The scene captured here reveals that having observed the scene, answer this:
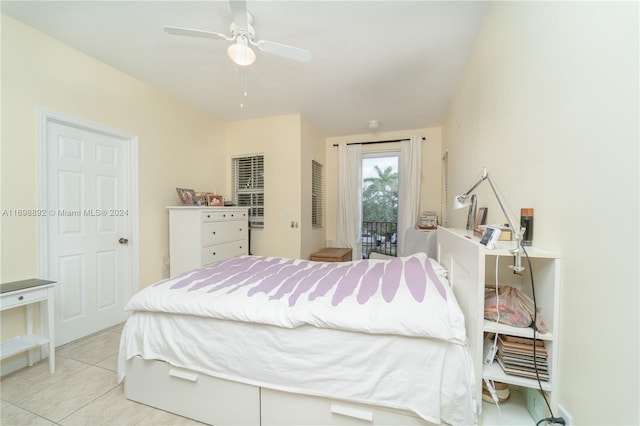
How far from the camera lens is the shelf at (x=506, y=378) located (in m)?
0.99

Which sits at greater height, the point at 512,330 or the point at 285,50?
the point at 285,50

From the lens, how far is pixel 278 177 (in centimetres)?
371

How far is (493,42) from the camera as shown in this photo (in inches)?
63.6

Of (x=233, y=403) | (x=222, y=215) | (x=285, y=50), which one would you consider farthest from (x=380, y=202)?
(x=233, y=403)

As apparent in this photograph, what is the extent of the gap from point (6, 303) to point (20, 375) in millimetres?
624

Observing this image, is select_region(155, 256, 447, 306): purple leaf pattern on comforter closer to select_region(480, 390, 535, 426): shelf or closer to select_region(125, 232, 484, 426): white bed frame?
select_region(125, 232, 484, 426): white bed frame

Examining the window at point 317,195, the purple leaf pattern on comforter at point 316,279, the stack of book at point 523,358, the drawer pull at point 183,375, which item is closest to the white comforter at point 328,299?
the purple leaf pattern on comforter at point 316,279

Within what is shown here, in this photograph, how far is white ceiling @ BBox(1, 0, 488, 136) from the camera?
5.63ft

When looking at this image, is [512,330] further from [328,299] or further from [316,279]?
[316,279]

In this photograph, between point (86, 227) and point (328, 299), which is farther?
point (86, 227)

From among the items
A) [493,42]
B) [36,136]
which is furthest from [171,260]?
[493,42]

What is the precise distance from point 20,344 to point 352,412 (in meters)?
2.42

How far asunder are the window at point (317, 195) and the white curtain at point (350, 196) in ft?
1.22

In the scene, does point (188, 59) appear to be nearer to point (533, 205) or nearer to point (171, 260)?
point (171, 260)
